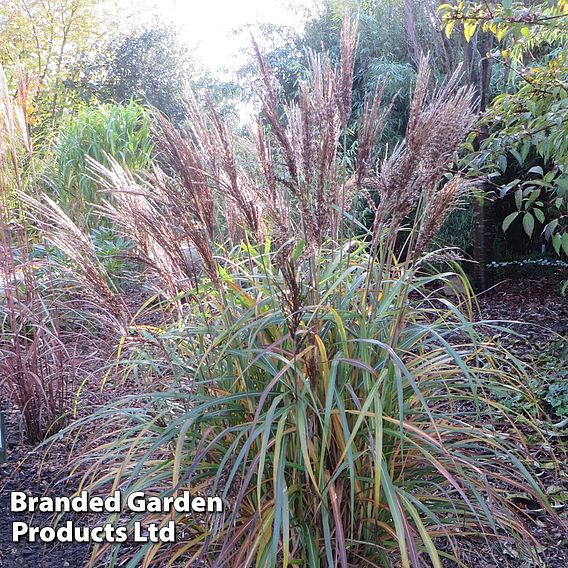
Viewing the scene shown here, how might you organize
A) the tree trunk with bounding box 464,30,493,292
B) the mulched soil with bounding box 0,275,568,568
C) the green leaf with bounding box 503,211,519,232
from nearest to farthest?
the mulched soil with bounding box 0,275,568,568 < the green leaf with bounding box 503,211,519,232 < the tree trunk with bounding box 464,30,493,292

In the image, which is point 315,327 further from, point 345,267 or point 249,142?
point 249,142

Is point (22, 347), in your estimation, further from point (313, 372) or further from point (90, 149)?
point (90, 149)

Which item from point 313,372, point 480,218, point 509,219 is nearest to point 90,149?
point 480,218

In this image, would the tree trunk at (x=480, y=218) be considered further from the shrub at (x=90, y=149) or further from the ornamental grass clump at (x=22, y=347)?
the ornamental grass clump at (x=22, y=347)

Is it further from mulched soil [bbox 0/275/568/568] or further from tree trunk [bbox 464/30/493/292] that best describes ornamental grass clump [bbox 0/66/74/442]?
tree trunk [bbox 464/30/493/292]

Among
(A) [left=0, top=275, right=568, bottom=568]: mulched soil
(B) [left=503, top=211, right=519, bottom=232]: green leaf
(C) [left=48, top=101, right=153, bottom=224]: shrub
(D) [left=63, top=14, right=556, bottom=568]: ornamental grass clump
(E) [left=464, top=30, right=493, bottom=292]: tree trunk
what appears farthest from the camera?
(C) [left=48, top=101, right=153, bottom=224]: shrub

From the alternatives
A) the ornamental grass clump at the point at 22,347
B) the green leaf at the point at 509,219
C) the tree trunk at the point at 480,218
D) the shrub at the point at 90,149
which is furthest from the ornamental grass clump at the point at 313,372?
the shrub at the point at 90,149

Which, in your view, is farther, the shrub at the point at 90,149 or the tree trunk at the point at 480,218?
the shrub at the point at 90,149

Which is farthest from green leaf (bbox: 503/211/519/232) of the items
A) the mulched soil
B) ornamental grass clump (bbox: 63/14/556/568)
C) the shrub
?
the shrub

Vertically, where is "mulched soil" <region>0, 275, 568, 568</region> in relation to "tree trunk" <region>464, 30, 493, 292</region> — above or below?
below

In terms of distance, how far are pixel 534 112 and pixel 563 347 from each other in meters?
1.52

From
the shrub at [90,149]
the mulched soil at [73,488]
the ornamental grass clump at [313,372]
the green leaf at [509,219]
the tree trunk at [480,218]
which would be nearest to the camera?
the ornamental grass clump at [313,372]

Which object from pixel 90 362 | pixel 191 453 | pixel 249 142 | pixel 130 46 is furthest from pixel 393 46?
pixel 130 46

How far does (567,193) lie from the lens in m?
3.12
